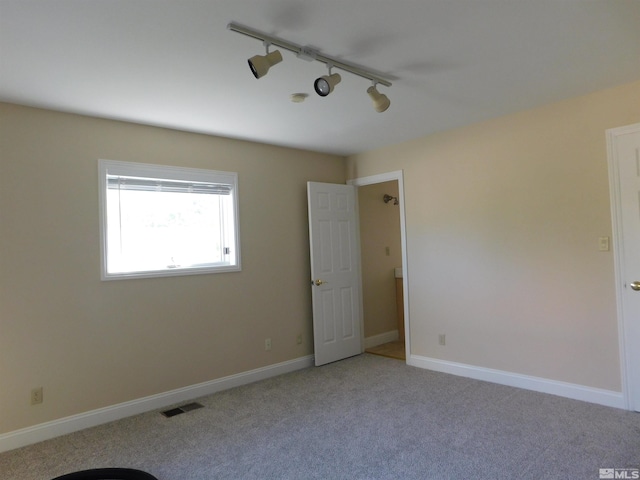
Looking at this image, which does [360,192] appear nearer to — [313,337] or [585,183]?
[313,337]

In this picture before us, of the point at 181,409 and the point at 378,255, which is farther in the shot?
the point at 378,255

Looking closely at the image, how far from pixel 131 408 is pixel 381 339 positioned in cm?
321

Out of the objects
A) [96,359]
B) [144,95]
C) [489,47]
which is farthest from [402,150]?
[96,359]

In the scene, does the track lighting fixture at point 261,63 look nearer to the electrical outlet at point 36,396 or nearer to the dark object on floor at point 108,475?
the dark object on floor at point 108,475

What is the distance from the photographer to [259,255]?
171 inches

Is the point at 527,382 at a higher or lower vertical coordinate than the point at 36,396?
lower

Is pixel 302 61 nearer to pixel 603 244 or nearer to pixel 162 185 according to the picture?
pixel 162 185

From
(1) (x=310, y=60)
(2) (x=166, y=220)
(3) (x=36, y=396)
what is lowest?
(3) (x=36, y=396)

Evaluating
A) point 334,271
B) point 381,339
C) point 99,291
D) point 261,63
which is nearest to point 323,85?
point 261,63

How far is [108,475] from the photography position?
240cm

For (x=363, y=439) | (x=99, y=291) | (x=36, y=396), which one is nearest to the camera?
(x=363, y=439)

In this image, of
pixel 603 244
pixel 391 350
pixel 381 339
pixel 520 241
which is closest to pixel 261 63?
pixel 520 241

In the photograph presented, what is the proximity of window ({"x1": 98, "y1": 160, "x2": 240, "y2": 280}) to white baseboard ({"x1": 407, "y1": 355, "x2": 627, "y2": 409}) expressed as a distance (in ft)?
7.52

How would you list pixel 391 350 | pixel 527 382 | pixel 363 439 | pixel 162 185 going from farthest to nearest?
pixel 391 350
pixel 162 185
pixel 527 382
pixel 363 439
